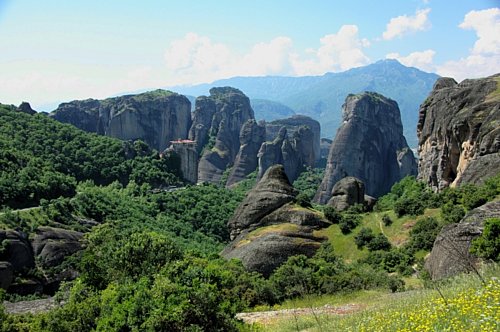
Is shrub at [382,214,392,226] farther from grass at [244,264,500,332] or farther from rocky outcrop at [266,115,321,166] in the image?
rocky outcrop at [266,115,321,166]

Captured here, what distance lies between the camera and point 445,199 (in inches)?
1534

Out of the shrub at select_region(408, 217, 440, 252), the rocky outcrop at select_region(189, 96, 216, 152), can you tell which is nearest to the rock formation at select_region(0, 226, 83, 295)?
the shrub at select_region(408, 217, 440, 252)

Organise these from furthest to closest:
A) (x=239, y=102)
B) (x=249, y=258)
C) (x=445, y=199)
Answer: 1. (x=239, y=102)
2. (x=445, y=199)
3. (x=249, y=258)

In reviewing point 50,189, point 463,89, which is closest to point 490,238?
point 463,89

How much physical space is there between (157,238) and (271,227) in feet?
70.7

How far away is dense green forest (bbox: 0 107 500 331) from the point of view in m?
13.3

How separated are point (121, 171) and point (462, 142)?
2602 inches

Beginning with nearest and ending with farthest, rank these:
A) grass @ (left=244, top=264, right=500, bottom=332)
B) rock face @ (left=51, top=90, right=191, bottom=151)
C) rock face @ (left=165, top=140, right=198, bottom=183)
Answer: grass @ (left=244, top=264, right=500, bottom=332)
rock face @ (left=165, top=140, right=198, bottom=183)
rock face @ (left=51, top=90, right=191, bottom=151)

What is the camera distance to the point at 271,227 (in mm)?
39219

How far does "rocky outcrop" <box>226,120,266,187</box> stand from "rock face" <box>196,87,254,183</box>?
713cm

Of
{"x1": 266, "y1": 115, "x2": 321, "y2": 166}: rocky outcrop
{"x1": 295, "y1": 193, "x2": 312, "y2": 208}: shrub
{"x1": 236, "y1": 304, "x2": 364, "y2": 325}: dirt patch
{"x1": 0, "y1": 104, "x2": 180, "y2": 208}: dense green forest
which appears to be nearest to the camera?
{"x1": 236, "y1": 304, "x2": 364, "y2": 325}: dirt patch

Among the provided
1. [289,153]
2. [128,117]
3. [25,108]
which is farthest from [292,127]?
[25,108]

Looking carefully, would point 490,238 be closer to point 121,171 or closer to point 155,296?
point 155,296

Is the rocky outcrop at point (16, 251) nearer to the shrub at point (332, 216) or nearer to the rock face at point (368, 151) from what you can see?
the shrub at point (332, 216)
